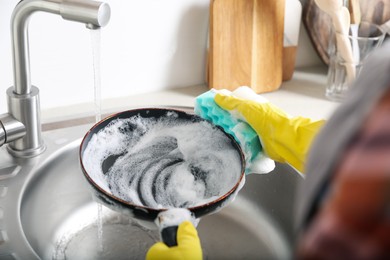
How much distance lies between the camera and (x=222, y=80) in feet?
3.51

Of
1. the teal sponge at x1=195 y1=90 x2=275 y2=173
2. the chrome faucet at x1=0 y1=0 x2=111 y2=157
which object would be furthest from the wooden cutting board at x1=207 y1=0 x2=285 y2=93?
the chrome faucet at x1=0 y1=0 x2=111 y2=157

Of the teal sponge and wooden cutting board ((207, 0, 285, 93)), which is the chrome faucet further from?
wooden cutting board ((207, 0, 285, 93))

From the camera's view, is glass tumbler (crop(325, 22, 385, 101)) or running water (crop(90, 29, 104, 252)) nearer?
running water (crop(90, 29, 104, 252))

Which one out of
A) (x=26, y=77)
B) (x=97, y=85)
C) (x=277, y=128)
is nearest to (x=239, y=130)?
(x=277, y=128)

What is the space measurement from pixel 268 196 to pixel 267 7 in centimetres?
36

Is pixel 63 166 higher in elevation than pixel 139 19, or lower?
lower

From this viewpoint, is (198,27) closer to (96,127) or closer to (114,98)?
(114,98)

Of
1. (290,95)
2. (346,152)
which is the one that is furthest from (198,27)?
(346,152)

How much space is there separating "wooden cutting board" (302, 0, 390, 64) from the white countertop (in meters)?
0.09

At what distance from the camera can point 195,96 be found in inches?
43.0

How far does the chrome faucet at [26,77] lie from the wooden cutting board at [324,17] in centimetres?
57

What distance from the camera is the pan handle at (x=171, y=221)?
1.92ft

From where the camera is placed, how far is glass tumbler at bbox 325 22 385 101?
1.06 meters

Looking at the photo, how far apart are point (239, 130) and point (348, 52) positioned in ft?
1.15
